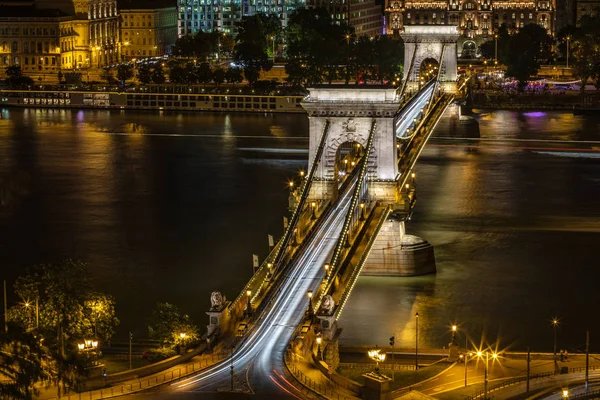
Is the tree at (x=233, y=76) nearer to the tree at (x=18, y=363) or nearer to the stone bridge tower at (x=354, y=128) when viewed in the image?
the stone bridge tower at (x=354, y=128)

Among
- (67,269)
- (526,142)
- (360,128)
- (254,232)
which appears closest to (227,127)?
(526,142)

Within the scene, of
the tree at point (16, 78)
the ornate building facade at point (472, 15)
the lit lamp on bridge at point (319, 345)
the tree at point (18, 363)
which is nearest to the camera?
the tree at point (18, 363)

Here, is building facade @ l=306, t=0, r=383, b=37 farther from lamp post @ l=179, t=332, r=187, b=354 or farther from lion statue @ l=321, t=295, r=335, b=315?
Answer: lion statue @ l=321, t=295, r=335, b=315

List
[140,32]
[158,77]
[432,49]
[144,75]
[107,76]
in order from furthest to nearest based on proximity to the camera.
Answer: [140,32], [107,76], [144,75], [158,77], [432,49]

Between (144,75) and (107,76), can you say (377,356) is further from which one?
(107,76)

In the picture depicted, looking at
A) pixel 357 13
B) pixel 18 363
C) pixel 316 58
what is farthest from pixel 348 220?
pixel 357 13

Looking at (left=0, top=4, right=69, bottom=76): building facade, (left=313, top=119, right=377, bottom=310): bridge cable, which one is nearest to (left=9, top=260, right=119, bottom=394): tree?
(left=313, top=119, right=377, bottom=310): bridge cable

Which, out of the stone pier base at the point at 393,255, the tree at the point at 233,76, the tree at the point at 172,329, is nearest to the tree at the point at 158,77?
the tree at the point at 233,76

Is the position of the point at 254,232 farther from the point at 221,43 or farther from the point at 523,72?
the point at 221,43
